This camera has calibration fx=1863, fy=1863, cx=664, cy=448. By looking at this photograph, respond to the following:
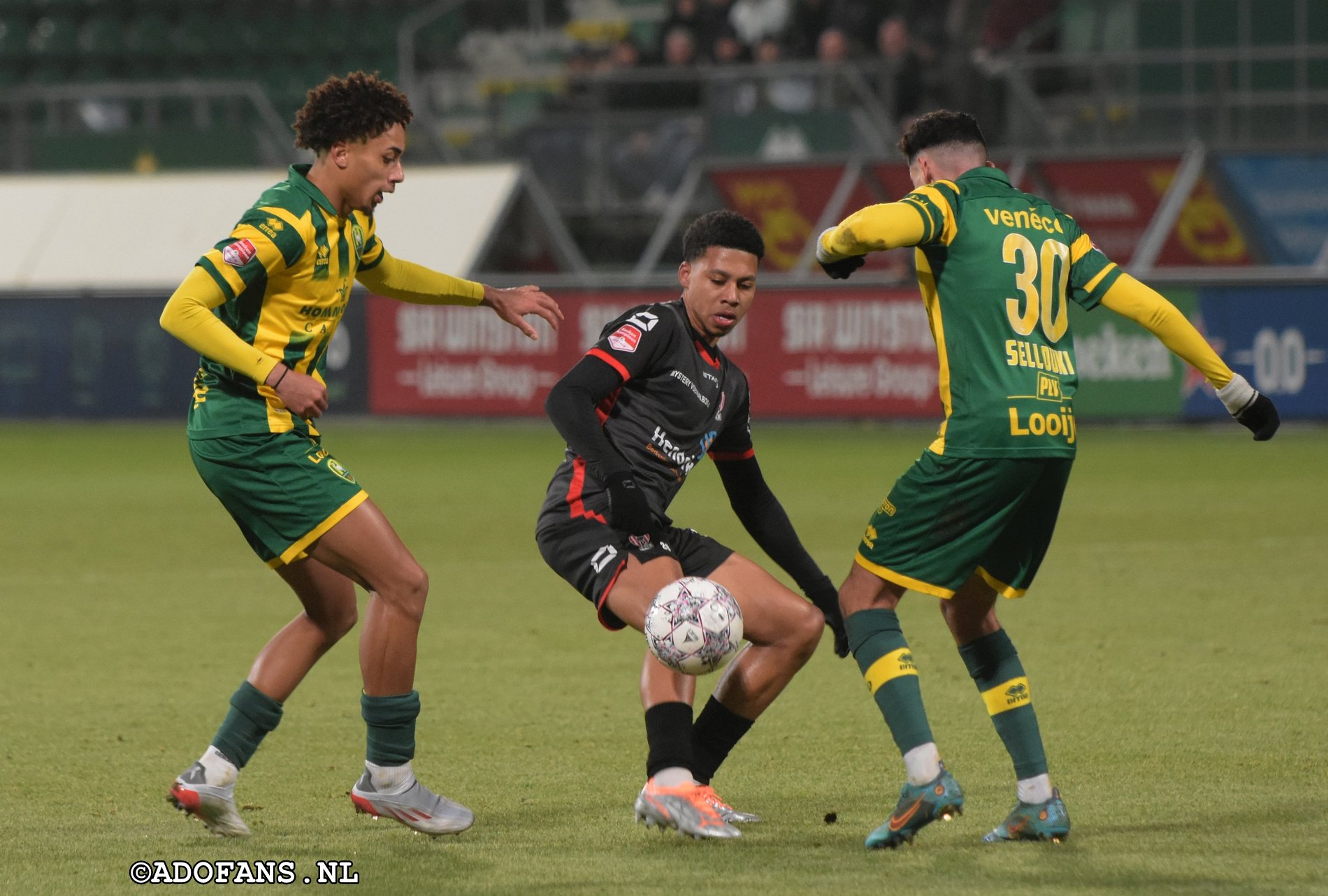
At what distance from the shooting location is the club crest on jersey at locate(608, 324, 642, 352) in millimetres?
5207

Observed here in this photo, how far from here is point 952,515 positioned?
4.88m

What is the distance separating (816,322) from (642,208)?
144 inches

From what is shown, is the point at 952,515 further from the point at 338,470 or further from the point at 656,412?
the point at 338,470

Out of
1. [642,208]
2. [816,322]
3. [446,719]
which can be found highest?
[642,208]

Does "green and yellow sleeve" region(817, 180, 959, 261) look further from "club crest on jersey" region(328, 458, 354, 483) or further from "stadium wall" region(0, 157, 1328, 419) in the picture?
"stadium wall" region(0, 157, 1328, 419)

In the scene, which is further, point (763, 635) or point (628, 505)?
point (763, 635)

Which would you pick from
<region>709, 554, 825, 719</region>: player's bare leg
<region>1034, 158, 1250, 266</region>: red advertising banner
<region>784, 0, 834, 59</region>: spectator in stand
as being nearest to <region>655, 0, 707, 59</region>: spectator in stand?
<region>784, 0, 834, 59</region>: spectator in stand

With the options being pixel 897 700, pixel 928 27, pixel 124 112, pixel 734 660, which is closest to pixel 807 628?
pixel 734 660

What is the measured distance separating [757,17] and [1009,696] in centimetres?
1789

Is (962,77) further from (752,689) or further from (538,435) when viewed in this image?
(752,689)

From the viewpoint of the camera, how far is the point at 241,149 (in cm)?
2369

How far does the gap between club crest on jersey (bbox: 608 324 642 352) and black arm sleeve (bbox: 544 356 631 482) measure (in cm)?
8

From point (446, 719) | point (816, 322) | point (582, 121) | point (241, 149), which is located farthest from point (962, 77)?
point (446, 719)

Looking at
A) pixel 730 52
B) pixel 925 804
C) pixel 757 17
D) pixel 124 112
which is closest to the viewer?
pixel 925 804
